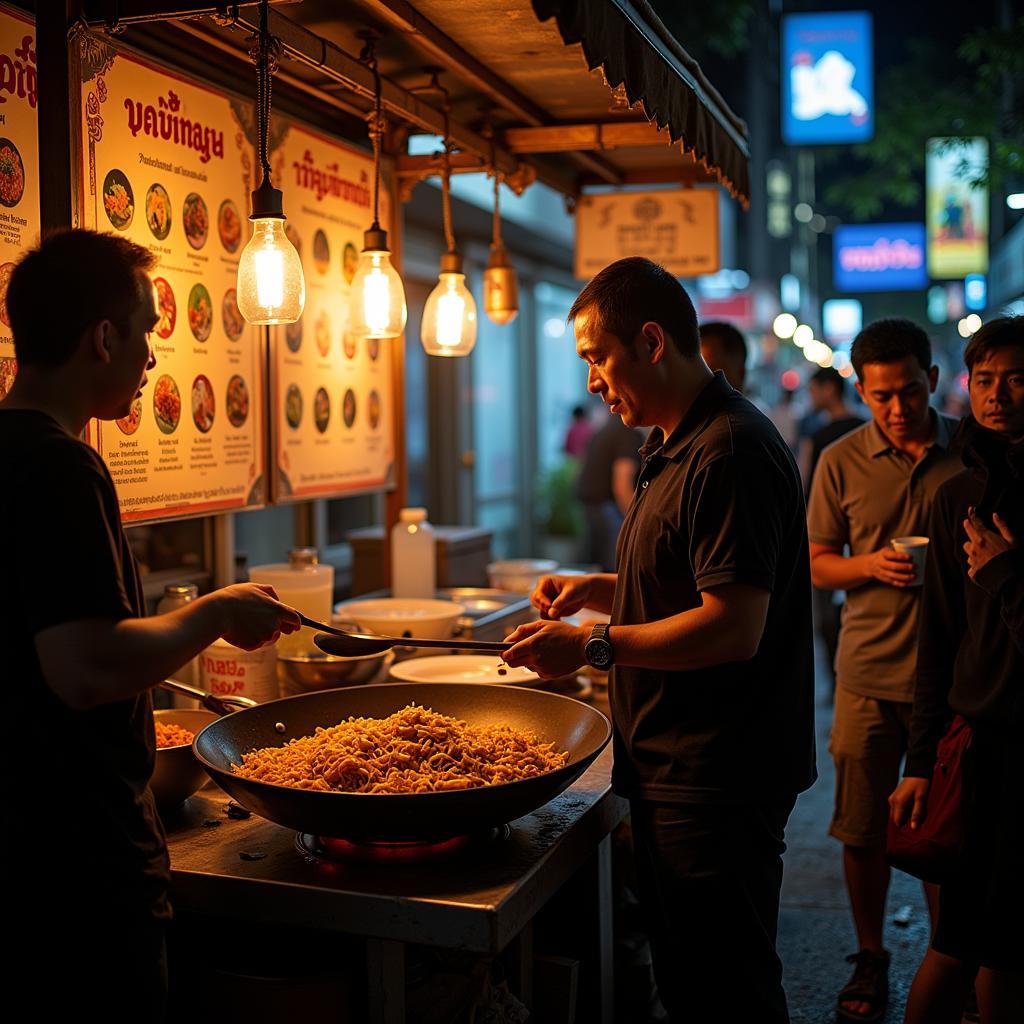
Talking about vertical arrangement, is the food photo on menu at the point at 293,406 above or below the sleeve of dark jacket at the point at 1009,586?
above

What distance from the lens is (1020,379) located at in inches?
131

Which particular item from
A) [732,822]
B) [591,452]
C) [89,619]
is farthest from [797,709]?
[591,452]

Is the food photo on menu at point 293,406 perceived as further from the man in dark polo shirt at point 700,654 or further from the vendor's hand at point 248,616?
the vendor's hand at point 248,616

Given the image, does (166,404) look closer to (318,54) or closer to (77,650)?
(318,54)

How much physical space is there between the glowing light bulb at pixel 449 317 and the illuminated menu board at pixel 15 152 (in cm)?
167

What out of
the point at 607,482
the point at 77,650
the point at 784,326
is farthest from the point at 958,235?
the point at 77,650

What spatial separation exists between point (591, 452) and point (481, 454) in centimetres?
252

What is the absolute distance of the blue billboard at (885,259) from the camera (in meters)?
23.8

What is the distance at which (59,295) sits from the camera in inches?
81.4

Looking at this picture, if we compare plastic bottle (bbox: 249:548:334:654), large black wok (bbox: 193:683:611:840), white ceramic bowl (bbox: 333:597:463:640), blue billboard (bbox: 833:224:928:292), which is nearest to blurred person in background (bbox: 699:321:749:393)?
white ceramic bowl (bbox: 333:597:463:640)

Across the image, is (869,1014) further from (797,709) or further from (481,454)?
(481,454)

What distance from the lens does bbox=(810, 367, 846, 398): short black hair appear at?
906cm

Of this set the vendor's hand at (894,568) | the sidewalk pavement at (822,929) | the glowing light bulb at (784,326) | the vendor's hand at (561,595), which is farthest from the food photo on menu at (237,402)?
the glowing light bulb at (784,326)

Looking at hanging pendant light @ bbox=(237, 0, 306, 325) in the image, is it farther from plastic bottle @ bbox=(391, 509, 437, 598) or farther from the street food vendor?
plastic bottle @ bbox=(391, 509, 437, 598)
